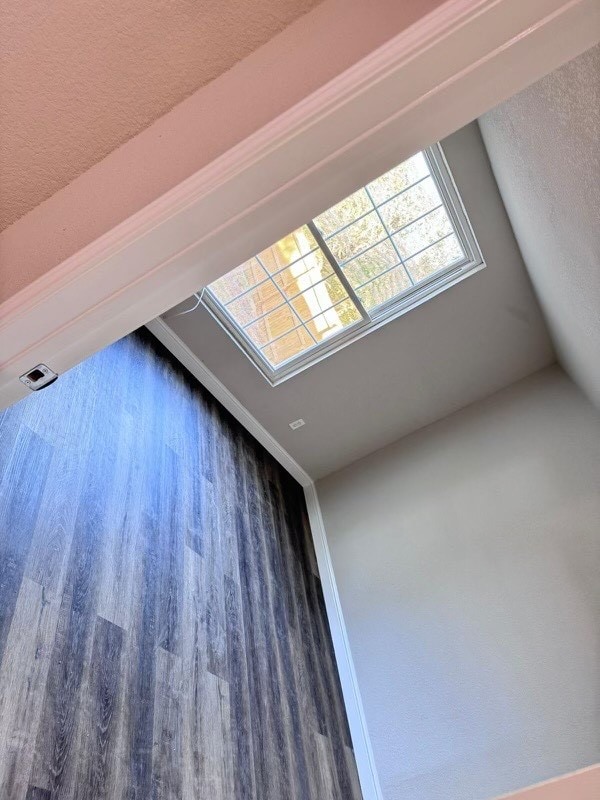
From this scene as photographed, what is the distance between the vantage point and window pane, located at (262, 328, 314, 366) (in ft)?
14.5

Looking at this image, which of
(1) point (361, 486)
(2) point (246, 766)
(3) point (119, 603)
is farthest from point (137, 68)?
(1) point (361, 486)

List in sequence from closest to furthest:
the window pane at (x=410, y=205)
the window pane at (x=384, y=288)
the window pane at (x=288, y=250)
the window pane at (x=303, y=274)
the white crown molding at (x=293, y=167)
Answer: the white crown molding at (x=293, y=167) → the window pane at (x=410, y=205) → the window pane at (x=288, y=250) → the window pane at (x=303, y=274) → the window pane at (x=384, y=288)

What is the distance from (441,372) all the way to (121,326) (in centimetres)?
351

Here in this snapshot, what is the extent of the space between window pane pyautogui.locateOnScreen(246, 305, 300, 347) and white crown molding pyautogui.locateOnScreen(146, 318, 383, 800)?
0.39m

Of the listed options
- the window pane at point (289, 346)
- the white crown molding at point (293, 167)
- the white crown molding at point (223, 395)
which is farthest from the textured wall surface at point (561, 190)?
the white crown molding at point (223, 395)

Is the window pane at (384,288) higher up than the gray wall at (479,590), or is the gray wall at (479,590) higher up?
the window pane at (384,288)

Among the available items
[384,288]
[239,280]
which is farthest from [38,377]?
[384,288]

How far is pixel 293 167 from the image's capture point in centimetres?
127

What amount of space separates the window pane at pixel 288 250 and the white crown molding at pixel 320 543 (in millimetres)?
748

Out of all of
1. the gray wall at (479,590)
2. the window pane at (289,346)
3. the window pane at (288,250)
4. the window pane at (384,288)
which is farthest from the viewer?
the window pane at (289,346)

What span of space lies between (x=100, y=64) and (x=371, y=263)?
294 cm

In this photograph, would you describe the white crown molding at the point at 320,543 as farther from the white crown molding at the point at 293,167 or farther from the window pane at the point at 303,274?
the white crown molding at the point at 293,167

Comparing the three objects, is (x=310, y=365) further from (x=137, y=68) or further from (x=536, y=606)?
(x=137, y=68)

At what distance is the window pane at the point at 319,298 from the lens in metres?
4.28
